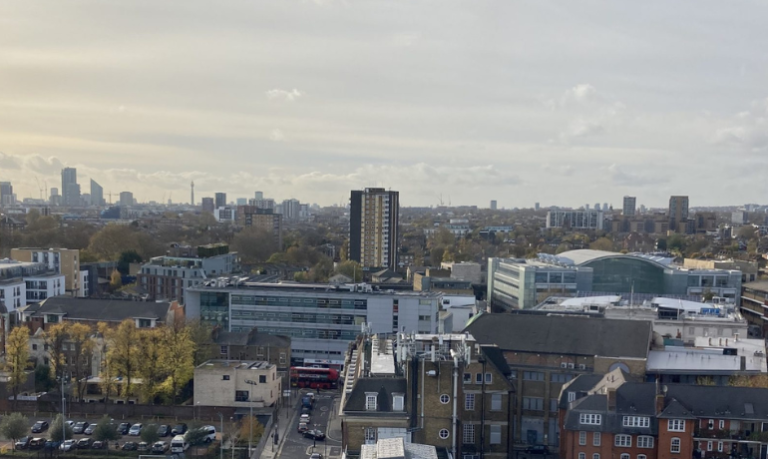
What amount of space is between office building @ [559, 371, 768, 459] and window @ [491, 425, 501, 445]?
3.24 m

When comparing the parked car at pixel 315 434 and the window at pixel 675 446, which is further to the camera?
the parked car at pixel 315 434

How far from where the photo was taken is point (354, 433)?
95.3 feet

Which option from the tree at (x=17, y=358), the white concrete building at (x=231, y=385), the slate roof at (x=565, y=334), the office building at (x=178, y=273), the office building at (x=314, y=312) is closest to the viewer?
the slate roof at (x=565, y=334)

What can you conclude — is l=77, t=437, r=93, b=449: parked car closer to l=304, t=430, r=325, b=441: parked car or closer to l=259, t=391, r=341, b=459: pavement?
l=259, t=391, r=341, b=459: pavement

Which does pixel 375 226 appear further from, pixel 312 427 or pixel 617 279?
pixel 312 427

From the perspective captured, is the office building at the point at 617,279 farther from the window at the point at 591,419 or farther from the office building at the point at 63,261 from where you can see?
the office building at the point at 63,261

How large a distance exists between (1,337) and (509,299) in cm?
4993

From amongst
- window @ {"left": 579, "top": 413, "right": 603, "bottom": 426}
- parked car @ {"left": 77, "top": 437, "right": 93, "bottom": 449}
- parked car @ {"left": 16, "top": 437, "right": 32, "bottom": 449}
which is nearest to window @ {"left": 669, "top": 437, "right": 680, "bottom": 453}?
window @ {"left": 579, "top": 413, "right": 603, "bottom": 426}

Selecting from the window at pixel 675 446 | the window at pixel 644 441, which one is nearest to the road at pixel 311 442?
the window at pixel 644 441

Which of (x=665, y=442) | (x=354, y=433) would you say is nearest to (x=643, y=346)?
(x=665, y=442)

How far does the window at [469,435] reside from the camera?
33.3 metres

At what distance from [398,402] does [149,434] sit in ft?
52.4

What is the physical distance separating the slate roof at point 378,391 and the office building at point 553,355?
38.4 ft

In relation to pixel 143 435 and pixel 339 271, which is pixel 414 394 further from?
pixel 339 271
